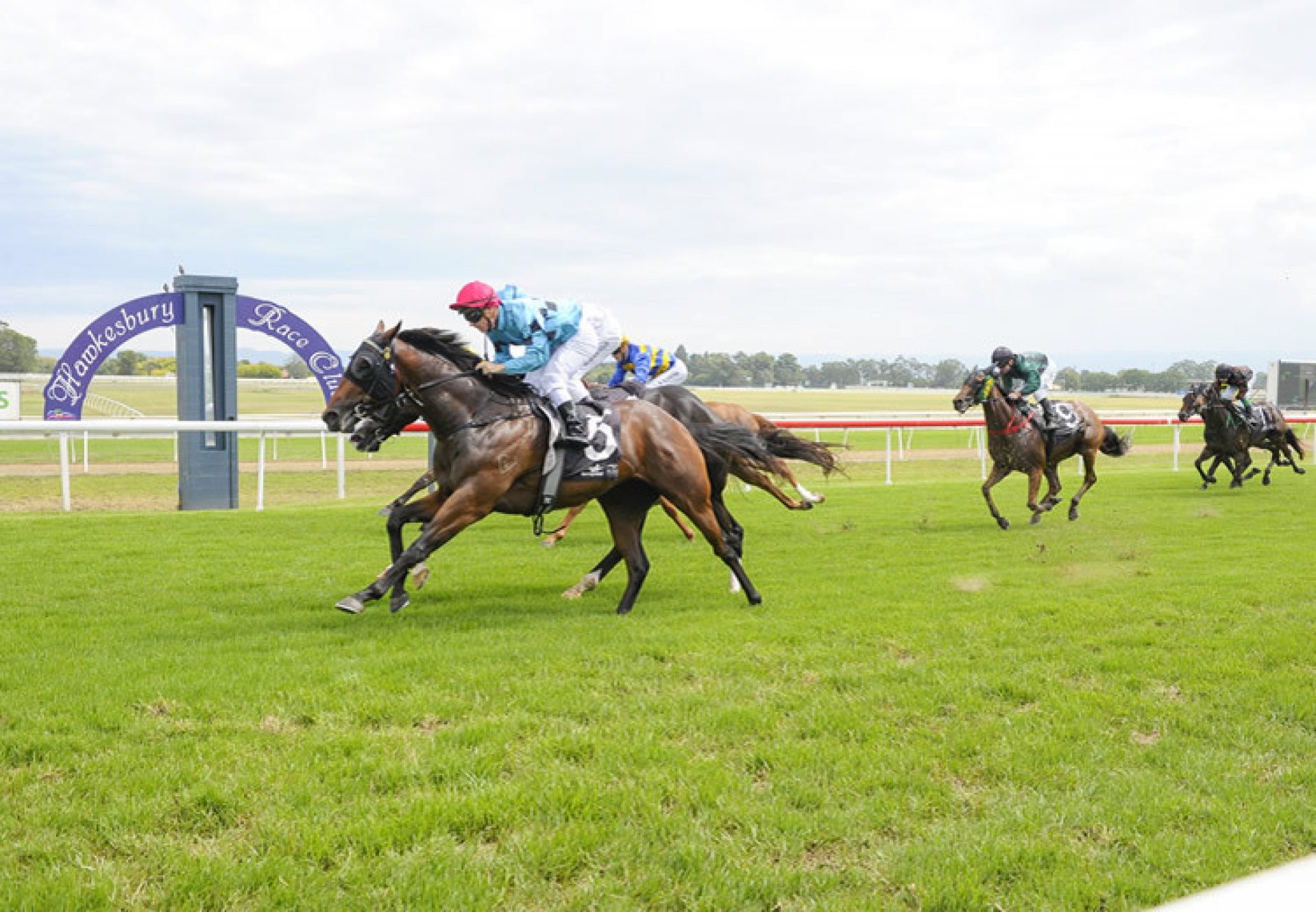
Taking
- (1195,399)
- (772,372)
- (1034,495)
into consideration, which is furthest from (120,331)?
(772,372)

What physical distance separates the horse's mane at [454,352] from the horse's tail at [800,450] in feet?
7.06

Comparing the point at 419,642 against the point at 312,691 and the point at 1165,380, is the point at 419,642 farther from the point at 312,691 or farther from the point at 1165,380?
the point at 1165,380

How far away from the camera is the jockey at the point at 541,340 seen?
565cm

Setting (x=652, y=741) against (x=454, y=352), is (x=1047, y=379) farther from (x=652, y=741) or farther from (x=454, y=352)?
(x=652, y=741)

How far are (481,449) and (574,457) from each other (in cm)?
47

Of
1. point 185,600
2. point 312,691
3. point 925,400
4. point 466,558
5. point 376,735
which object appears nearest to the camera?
point 376,735

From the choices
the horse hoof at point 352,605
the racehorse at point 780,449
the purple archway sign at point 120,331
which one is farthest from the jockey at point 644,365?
the purple archway sign at point 120,331

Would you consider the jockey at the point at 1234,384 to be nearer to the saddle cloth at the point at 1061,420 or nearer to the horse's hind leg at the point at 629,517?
the saddle cloth at the point at 1061,420

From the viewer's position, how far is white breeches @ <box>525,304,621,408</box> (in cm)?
589

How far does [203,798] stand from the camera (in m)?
2.95

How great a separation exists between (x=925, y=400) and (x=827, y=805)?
62.1 meters

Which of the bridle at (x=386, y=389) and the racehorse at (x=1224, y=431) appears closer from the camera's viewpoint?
the bridle at (x=386, y=389)

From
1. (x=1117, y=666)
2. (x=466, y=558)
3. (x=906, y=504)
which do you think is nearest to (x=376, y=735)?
(x=1117, y=666)

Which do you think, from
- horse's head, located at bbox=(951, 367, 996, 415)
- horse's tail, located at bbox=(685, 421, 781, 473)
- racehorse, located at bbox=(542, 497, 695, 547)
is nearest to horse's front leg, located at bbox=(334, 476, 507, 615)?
horse's tail, located at bbox=(685, 421, 781, 473)
